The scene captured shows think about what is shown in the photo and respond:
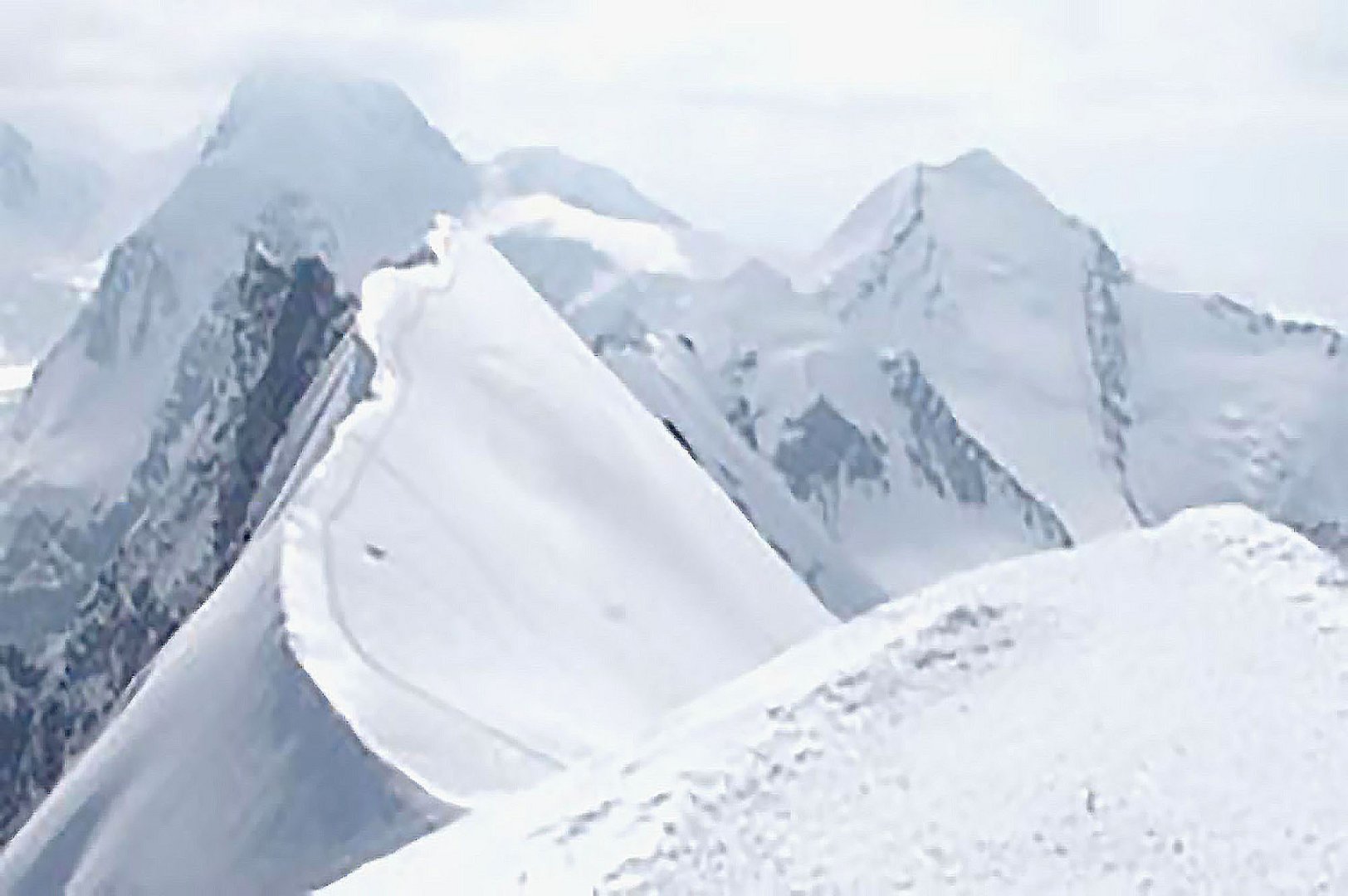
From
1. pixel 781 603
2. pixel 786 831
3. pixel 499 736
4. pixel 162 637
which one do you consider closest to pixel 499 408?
pixel 781 603

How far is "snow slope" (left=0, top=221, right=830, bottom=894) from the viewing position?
2877 centimetres

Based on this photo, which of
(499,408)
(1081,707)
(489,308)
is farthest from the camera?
(489,308)

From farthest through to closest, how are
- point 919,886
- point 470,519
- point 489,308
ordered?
point 489,308, point 470,519, point 919,886

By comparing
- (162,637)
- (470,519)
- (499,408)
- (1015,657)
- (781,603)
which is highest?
(1015,657)

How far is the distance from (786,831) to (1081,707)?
3474 millimetres

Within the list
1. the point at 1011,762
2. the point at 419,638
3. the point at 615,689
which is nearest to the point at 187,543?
the point at 615,689

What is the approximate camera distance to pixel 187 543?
8931cm

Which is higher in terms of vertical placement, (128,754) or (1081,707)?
(1081,707)

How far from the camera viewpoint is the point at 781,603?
55.3m

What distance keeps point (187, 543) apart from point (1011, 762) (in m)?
72.6

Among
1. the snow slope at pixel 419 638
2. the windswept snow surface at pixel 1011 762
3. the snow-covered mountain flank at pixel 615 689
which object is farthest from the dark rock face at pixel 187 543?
the windswept snow surface at pixel 1011 762

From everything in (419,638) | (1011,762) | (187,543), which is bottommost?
(187,543)

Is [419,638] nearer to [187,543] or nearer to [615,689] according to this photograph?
[615,689]

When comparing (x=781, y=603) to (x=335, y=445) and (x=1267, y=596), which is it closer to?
(x=335, y=445)
